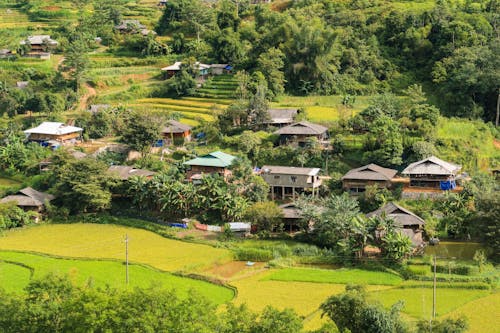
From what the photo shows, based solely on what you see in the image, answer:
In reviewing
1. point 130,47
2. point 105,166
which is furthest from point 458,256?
point 130,47

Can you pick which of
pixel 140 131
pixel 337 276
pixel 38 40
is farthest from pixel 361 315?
pixel 38 40

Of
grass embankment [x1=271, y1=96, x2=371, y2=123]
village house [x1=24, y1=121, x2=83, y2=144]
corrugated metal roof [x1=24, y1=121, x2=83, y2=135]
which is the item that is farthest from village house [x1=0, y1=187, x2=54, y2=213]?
grass embankment [x1=271, y1=96, x2=371, y2=123]

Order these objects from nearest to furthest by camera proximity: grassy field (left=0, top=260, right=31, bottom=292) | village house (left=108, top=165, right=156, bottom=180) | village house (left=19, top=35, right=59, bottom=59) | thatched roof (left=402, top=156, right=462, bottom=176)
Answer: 1. grassy field (left=0, top=260, right=31, bottom=292)
2. thatched roof (left=402, top=156, right=462, bottom=176)
3. village house (left=108, top=165, right=156, bottom=180)
4. village house (left=19, top=35, right=59, bottom=59)

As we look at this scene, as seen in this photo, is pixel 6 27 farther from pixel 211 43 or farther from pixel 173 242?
pixel 173 242

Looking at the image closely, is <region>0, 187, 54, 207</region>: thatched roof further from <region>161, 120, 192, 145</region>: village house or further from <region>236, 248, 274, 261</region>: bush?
<region>236, 248, 274, 261</region>: bush

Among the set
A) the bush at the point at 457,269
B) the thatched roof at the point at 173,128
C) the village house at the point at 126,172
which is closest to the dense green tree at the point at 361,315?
the bush at the point at 457,269

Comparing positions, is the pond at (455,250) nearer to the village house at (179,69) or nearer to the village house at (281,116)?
the village house at (281,116)
